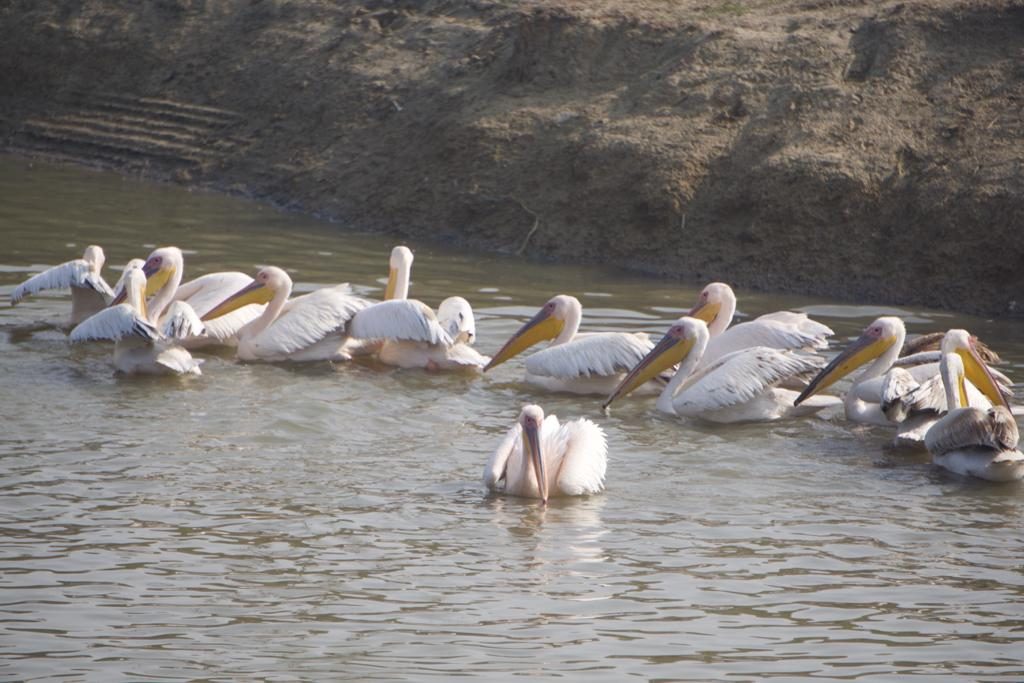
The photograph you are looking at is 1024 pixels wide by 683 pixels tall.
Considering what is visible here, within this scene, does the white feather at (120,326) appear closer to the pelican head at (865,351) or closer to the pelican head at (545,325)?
the pelican head at (545,325)

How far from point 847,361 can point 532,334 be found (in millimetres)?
1734

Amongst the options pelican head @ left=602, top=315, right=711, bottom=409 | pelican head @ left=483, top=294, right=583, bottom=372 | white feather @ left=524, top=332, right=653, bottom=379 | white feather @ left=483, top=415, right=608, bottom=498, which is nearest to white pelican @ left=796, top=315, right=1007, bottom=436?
pelican head @ left=602, top=315, right=711, bottom=409

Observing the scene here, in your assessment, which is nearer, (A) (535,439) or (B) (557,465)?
(A) (535,439)

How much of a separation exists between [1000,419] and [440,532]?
7.89 ft

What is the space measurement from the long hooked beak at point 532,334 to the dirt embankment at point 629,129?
2878 mm

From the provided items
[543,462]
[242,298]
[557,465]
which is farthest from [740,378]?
[242,298]

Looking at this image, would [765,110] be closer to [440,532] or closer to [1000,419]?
[1000,419]

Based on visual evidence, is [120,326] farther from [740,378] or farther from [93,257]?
[740,378]

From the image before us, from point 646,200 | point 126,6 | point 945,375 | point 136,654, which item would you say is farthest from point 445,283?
point 126,6

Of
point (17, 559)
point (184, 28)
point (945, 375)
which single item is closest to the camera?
point (17, 559)

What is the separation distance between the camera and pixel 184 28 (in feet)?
51.5

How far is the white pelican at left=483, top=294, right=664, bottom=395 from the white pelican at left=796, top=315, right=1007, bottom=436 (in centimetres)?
92

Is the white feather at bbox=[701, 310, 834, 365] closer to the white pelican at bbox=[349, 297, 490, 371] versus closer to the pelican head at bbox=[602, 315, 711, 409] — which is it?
the pelican head at bbox=[602, 315, 711, 409]

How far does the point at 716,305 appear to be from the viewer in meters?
8.30
